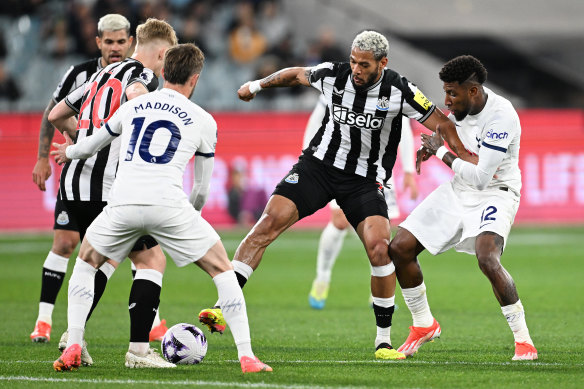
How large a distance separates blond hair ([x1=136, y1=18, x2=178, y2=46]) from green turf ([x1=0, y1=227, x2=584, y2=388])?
94.4 inches

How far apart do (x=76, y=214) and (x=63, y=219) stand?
0.60 feet

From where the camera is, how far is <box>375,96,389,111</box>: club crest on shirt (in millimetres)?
7281

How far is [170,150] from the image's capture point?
605cm

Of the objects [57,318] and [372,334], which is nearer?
[372,334]

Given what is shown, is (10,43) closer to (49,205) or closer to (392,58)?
(49,205)

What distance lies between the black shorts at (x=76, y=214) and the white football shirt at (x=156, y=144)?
3.86ft

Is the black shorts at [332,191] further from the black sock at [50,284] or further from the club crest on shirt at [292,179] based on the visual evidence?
the black sock at [50,284]

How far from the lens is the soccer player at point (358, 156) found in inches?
283

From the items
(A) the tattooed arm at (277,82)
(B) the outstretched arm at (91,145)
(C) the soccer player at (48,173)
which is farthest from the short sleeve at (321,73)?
(B) the outstretched arm at (91,145)

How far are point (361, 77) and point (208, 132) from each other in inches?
61.2

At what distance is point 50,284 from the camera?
314 inches

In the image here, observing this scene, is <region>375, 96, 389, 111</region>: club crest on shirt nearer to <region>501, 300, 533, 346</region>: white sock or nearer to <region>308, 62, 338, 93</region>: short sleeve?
<region>308, 62, 338, 93</region>: short sleeve

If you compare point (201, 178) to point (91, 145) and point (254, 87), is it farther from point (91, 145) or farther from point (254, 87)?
point (254, 87)

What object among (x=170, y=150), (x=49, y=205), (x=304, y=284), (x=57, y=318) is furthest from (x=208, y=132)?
(x=49, y=205)
